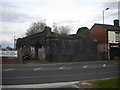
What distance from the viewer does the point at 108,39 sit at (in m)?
45.0

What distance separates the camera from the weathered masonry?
37.2 m

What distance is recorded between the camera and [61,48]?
125 ft

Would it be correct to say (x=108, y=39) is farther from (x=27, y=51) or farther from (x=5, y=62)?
(x=5, y=62)

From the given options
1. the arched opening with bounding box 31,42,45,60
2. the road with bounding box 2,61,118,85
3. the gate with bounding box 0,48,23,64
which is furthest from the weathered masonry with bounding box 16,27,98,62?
the road with bounding box 2,61,118,85

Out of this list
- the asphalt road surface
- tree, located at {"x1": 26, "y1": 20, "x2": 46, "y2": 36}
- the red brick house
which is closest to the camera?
the asphalt road surface

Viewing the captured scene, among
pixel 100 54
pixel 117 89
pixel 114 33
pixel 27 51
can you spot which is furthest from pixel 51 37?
pixel 117 89

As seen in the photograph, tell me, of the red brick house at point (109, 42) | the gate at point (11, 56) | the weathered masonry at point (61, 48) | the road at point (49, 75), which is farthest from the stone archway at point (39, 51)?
the road at point (49, 75)

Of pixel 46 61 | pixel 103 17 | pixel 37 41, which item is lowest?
pixel 46 61

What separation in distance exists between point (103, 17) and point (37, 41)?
45.7 ft

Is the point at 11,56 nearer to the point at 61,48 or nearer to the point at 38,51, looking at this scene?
the point at 38,51

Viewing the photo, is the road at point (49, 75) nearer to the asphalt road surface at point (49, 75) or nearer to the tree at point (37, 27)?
the asphalt road surface at point (49, 75)

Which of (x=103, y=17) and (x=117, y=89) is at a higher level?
(x=103, y=17)

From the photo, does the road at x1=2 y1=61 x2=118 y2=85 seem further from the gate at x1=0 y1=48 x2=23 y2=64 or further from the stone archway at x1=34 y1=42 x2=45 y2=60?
the stone archway at x1=34 y1=42 x2=45 y2=60

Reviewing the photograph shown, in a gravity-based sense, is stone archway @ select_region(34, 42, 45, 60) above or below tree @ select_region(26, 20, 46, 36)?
below
